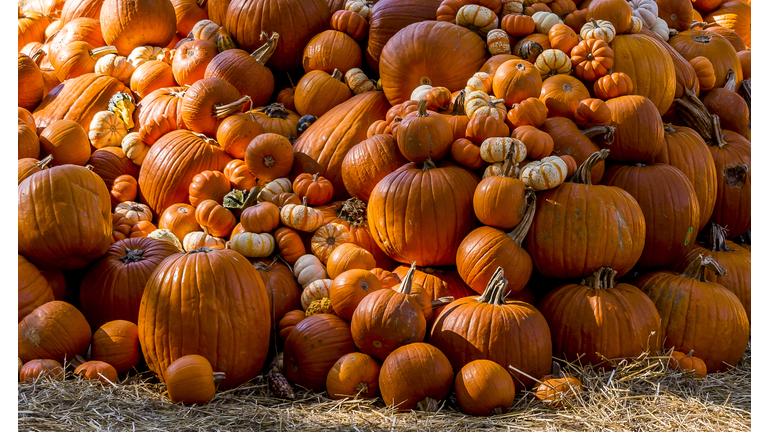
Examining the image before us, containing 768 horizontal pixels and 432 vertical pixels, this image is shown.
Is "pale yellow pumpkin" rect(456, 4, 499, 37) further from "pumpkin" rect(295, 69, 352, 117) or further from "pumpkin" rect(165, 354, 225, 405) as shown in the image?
"pumpkin" rect(165, 354, 225, 405)

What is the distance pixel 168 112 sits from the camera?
5477mm

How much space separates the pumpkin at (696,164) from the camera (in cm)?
473

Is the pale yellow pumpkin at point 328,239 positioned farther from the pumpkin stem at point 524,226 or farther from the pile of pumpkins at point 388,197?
the pumpkin stem at point 524,226

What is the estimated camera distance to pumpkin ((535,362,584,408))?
328 cm

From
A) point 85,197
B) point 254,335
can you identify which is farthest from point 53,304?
point 254,335

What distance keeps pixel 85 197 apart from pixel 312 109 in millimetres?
2296

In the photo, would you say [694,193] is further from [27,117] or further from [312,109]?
[27,117]

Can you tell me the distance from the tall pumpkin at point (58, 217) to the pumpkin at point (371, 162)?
1.67 metres

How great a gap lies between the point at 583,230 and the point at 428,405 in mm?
1426

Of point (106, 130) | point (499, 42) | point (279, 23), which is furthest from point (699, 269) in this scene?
point (106, 130)

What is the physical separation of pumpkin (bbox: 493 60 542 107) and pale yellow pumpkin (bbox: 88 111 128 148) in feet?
10.9

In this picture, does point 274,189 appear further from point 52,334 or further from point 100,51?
point 100,51

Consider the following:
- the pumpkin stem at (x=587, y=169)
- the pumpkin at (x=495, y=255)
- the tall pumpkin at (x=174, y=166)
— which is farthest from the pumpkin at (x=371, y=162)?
the tall pumpkin at (x=174, y=166)

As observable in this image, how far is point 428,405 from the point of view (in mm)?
3244
